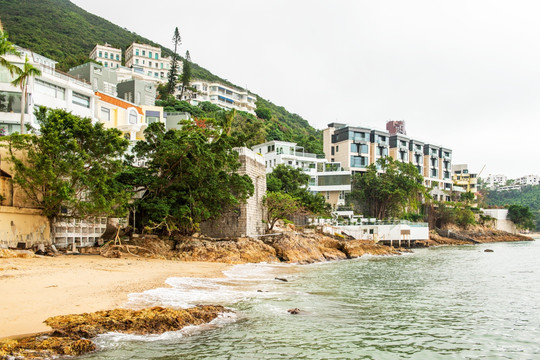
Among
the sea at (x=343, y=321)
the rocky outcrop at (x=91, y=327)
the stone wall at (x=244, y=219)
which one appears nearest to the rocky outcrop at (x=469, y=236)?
the stone wall at (x=244, y=219)

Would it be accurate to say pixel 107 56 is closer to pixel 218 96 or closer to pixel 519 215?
pixel 218 96

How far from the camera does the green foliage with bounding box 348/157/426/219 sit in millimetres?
63666

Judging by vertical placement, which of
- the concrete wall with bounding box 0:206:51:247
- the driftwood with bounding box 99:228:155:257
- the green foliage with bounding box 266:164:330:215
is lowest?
the driftwood with bounding box 99:228:155:257

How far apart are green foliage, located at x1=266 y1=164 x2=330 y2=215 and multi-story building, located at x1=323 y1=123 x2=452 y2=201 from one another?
20.8 m

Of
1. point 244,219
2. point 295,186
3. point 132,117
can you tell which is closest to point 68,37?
point 132,117

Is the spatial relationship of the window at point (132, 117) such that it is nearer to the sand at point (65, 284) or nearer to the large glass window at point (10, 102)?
the large glass window at point (10, 102)

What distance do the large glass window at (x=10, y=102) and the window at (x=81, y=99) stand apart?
505 centimetres

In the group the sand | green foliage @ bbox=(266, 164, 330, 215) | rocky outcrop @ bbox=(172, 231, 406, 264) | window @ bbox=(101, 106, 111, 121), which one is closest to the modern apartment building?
green foliage @ bbox=(266, 164, 330, 215)

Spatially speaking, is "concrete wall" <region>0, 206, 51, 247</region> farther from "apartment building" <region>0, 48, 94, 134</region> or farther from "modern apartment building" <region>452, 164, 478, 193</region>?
"modern apartment building" <region>452, 164, 478, 193</region>

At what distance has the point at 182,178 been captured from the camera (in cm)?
2853

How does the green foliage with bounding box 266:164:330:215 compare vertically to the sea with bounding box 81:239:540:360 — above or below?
above

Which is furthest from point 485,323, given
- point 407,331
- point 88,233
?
point 88,233

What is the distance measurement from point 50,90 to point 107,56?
73346 mm

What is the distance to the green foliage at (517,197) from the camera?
13188 cm
